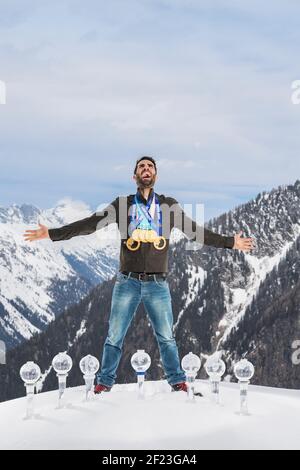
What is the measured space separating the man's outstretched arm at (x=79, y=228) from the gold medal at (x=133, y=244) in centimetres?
39

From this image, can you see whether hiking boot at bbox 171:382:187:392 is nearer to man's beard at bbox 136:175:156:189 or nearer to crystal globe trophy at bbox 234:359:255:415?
crystal globe trophy at bbox 234:359:255:415

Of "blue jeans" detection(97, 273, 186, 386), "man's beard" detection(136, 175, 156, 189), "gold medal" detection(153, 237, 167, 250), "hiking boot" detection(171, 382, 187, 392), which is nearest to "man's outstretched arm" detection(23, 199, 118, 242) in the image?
"man's beard" detection(136, 175, 156, 189)

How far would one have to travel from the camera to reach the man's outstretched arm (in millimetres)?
9742

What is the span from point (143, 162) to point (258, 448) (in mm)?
4481

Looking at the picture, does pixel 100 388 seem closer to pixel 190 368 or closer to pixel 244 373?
pixel 190 368

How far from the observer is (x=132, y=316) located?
10.1m

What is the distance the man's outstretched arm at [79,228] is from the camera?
9742 millimetres

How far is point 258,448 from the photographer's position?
24.5 feet

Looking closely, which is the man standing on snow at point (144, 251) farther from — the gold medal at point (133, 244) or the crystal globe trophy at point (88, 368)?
the crystal globe trophy at point (88, 368)

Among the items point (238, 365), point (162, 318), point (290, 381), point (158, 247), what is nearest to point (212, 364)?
point (238, 365)

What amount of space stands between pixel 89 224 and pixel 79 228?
16 centimetres
